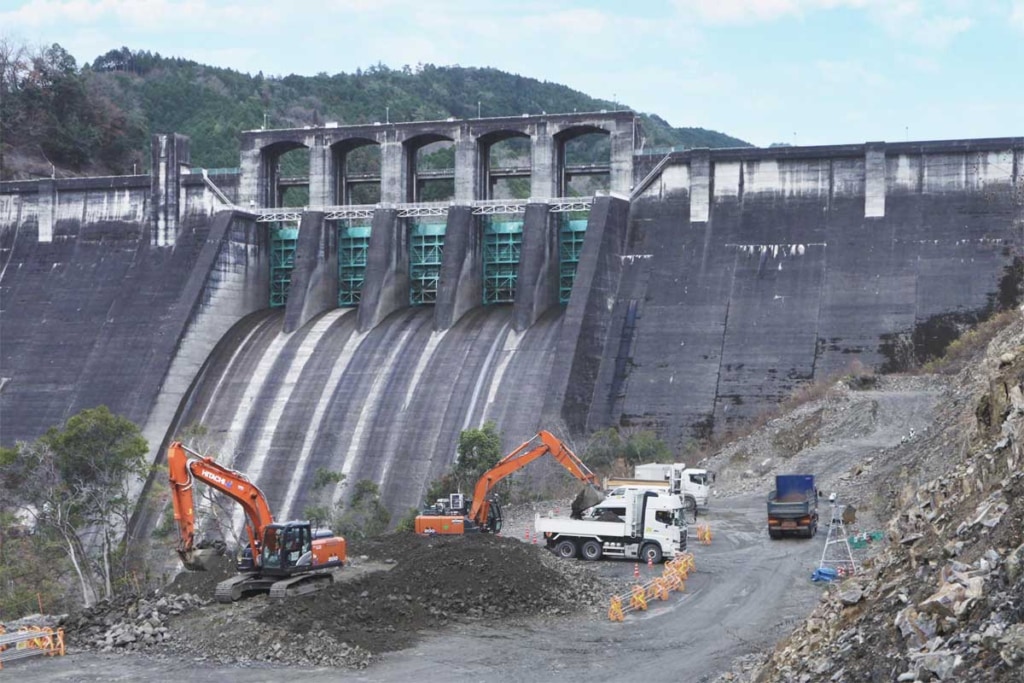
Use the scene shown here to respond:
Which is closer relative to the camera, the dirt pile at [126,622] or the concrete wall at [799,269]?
the dirt pile at [126,622]

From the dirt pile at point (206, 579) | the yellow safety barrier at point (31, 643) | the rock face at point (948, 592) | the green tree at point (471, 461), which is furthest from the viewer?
the green tree at point (471, 461)

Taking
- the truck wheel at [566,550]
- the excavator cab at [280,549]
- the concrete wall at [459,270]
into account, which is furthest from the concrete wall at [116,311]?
the excavator cab at [280,549]

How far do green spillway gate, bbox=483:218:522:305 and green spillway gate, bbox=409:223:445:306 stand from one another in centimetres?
256

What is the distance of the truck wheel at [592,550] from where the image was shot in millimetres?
39219

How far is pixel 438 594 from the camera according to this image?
1291 inches

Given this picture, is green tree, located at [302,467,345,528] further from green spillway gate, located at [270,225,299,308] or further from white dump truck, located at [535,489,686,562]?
white dump truck, located at [535,489,686,562]

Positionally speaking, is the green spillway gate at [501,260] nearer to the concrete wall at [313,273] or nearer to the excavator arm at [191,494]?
the concrete wall at [313,273]

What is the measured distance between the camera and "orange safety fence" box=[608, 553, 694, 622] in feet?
107

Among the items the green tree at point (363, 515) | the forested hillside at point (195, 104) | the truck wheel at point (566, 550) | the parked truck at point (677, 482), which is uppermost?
the forested hillside at point (195, 104)

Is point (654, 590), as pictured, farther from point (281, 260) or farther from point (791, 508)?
point (281, 260)

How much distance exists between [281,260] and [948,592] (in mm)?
59952

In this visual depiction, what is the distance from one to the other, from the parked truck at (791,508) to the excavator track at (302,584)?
549 inches

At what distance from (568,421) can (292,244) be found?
70.3 feet

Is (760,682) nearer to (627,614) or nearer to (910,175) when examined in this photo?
(627,614)
